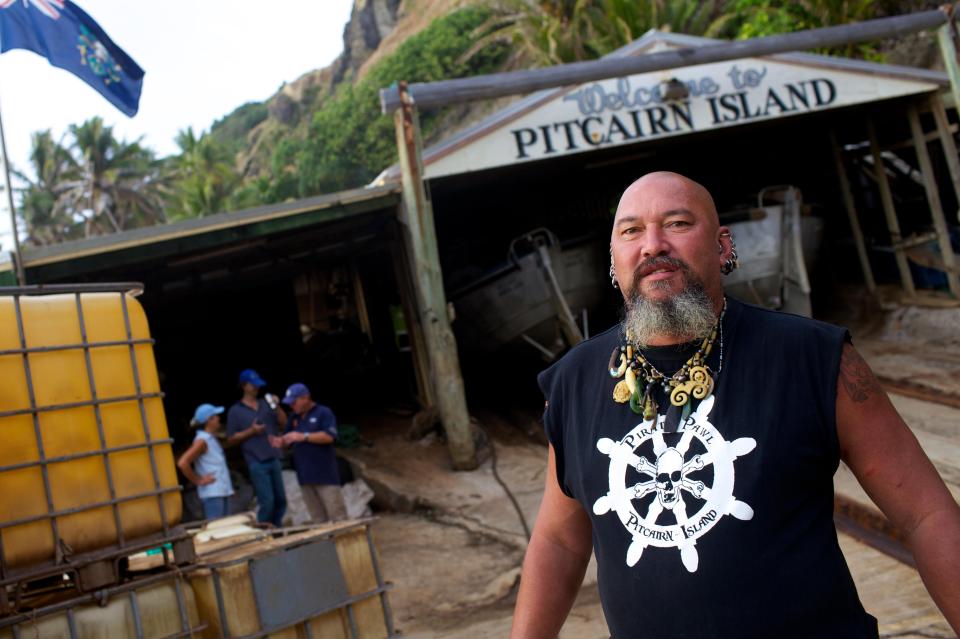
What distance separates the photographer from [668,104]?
1333 cm

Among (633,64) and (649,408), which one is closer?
(649,408)

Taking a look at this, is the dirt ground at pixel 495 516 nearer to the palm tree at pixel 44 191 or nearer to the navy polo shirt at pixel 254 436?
the navy polo shirt at pixel 254 436

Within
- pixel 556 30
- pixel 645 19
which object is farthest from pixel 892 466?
pixel 556 30

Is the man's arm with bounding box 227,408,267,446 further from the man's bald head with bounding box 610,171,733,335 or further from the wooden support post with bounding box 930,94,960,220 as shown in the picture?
the wooden support post with bounding box 930,94,960,220

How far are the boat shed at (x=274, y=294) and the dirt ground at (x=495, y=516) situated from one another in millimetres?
3083

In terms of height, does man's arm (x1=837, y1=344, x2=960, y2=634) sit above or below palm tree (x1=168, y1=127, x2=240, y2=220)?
below

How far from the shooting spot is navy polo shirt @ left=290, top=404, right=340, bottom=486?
877 cm

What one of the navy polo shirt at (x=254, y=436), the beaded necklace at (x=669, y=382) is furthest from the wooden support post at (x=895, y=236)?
the beaded necklace at (x=669, y=382)

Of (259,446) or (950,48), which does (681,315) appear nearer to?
(259,446)

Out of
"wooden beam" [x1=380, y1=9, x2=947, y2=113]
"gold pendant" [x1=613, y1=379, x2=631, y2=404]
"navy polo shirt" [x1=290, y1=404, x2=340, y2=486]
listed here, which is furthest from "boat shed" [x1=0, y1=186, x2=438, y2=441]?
"gold pendant" [x1=613, y1=379, x2=631, y2=404]

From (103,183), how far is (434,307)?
4728cm

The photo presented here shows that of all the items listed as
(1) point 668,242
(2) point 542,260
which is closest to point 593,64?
(2) point 542,260

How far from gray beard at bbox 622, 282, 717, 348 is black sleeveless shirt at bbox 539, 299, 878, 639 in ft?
0.19

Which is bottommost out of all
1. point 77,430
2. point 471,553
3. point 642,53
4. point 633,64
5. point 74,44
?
point 471,553
